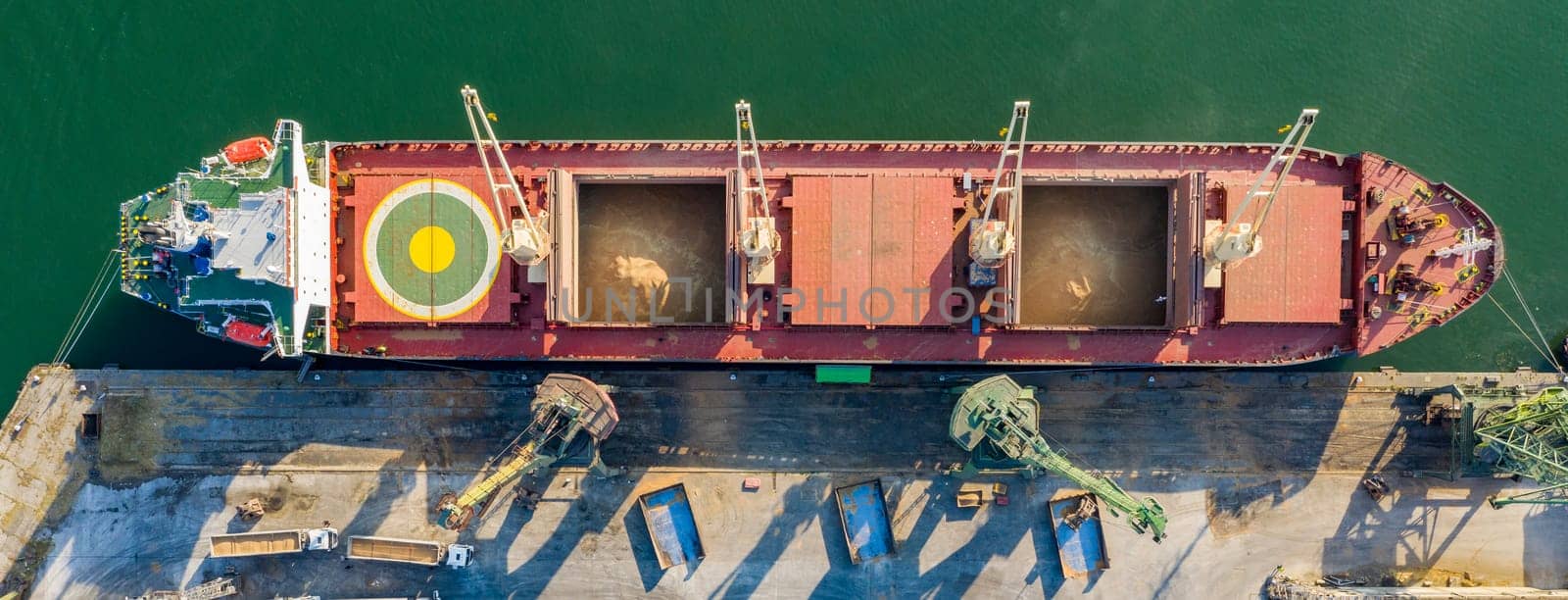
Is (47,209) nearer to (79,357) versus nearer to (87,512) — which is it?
(79,357)

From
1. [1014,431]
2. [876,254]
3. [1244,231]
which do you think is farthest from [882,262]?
[1244,231]

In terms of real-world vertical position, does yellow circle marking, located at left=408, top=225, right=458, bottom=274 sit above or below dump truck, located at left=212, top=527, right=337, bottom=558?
above

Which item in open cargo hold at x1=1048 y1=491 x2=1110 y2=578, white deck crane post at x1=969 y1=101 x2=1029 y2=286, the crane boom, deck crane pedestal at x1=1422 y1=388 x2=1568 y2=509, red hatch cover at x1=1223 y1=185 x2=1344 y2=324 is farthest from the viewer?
open cargo hold at x1=1048 y1=491 x2=1110 y2=578

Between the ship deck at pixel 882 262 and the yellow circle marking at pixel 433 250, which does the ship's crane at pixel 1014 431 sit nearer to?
the ship deck at pixel 882 262

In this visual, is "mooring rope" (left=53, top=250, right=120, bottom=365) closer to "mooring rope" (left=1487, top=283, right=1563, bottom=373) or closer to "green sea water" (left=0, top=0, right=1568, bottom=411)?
"green sea water" (left=0, top=0, right=1568, bottom=411)

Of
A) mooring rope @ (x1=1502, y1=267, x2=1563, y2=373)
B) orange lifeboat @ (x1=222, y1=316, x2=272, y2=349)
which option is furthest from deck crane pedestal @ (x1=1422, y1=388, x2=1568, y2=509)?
orange lifeboat @ (x1=222, y1=316, x2=272, y2=349)

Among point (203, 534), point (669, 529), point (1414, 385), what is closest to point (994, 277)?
point (669, 529)

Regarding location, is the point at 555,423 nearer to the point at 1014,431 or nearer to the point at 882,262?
the point at 882,262
